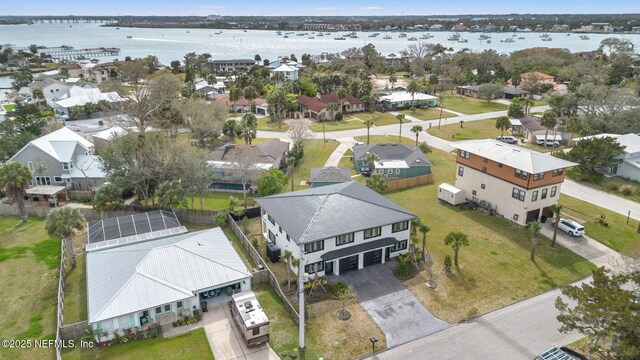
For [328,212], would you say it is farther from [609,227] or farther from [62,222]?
[609,227]

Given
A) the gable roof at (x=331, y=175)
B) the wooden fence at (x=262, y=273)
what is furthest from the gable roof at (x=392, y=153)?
the wooden fence at (x=262, y=273)

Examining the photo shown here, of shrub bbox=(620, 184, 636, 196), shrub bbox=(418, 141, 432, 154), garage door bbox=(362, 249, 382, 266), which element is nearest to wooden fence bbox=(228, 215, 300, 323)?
garage door bbox=(362, 249, 382, 266)

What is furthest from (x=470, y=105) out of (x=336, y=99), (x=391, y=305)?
(x=391, y=305)

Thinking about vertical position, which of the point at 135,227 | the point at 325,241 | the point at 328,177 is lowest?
the point at 135,227

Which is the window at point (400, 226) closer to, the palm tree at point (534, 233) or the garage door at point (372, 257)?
the garage door at point (372, 257)

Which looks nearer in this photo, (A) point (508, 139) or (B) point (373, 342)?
(B) point (373, 342)

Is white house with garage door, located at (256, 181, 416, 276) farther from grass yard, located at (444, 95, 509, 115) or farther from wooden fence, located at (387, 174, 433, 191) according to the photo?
grass yard, located at (444, 95, 509, 115)

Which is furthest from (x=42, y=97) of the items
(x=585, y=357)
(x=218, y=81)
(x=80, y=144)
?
(x=585, y=357)
